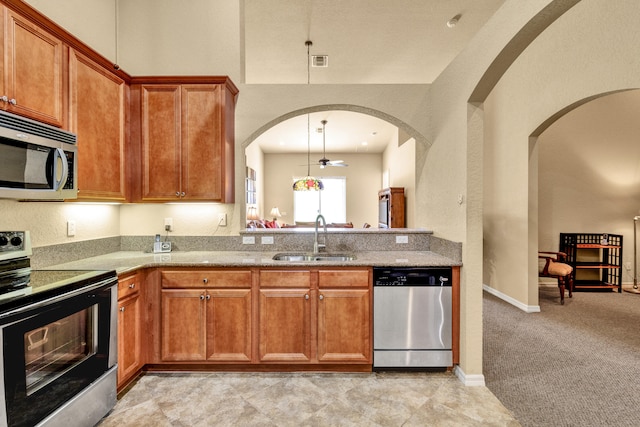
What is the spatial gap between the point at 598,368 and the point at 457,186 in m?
1.93

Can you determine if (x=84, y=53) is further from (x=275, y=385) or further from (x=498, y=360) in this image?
(x=498, y=360)

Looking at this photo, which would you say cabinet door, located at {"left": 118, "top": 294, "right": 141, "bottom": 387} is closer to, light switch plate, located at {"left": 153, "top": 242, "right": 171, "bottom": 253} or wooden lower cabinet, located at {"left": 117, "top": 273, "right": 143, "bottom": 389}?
wooden lower cabinet, located at {"left": 117, "top": 273, "right": 143, "bottom": 389}

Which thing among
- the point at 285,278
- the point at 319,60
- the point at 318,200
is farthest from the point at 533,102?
the point at 318,200

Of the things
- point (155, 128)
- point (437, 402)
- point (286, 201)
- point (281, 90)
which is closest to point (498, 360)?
point (437, 402)

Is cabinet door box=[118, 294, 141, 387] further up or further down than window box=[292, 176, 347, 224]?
further down

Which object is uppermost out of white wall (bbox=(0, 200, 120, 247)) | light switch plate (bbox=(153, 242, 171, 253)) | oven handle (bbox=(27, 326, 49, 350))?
white wall (bbox=(0, 200, 120, 247))

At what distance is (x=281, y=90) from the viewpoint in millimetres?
2957

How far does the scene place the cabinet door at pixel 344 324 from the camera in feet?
7.91

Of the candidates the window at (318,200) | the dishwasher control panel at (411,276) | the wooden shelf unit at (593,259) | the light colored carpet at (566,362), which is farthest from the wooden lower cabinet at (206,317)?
the window at (318,200)

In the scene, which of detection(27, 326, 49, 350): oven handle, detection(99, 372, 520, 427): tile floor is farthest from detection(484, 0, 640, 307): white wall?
detection(27, 326, 49, 350): oven handle

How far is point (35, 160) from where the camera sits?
169cm

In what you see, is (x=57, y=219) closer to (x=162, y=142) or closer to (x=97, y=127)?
(x=97, y=127)

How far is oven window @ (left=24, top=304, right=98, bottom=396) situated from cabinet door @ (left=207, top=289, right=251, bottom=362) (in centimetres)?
77

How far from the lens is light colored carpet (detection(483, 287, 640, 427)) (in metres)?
2.03
